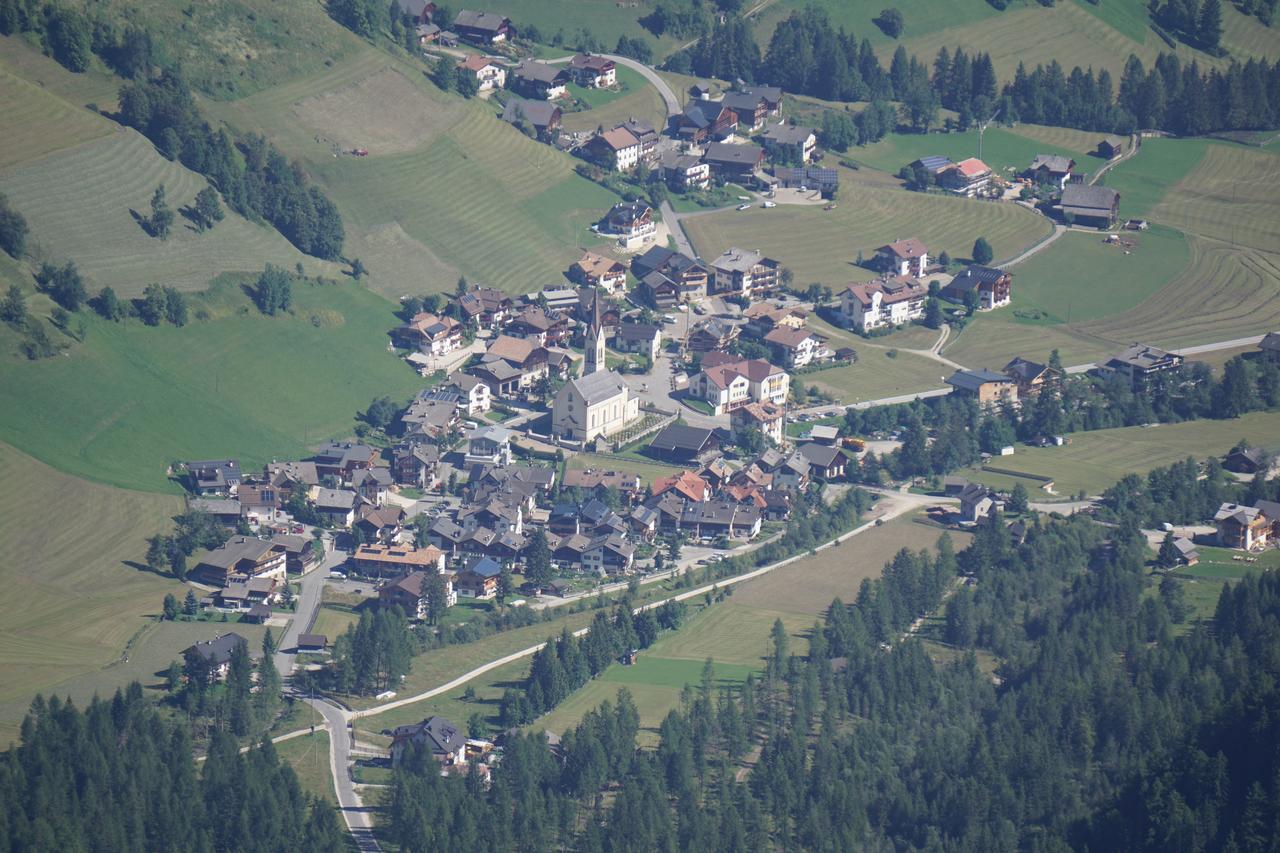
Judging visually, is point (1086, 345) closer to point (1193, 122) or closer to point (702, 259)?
point (702, 259)

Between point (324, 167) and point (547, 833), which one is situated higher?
point (324, 167)

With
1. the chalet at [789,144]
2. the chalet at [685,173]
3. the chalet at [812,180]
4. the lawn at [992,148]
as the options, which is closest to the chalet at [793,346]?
the chalet at [685,173]

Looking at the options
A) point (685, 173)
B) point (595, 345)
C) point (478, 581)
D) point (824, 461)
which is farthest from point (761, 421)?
point (685, 173)

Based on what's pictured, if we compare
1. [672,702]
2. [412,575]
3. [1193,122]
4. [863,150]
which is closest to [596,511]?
[412,575]

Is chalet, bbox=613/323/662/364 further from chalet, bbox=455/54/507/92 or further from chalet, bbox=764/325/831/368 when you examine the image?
chalet, bbox=455/54/507/92

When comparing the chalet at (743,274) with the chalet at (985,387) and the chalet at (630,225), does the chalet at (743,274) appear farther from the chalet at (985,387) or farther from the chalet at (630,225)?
the chalet at (985,387)

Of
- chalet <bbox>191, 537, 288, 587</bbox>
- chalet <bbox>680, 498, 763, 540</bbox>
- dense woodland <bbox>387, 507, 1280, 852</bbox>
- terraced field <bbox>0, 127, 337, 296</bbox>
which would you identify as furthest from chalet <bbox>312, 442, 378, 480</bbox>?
dense woodland <bbox>387, 507, 1280, 852</bbox>

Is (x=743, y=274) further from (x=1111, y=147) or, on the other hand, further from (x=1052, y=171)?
(x=1111, y=147)
